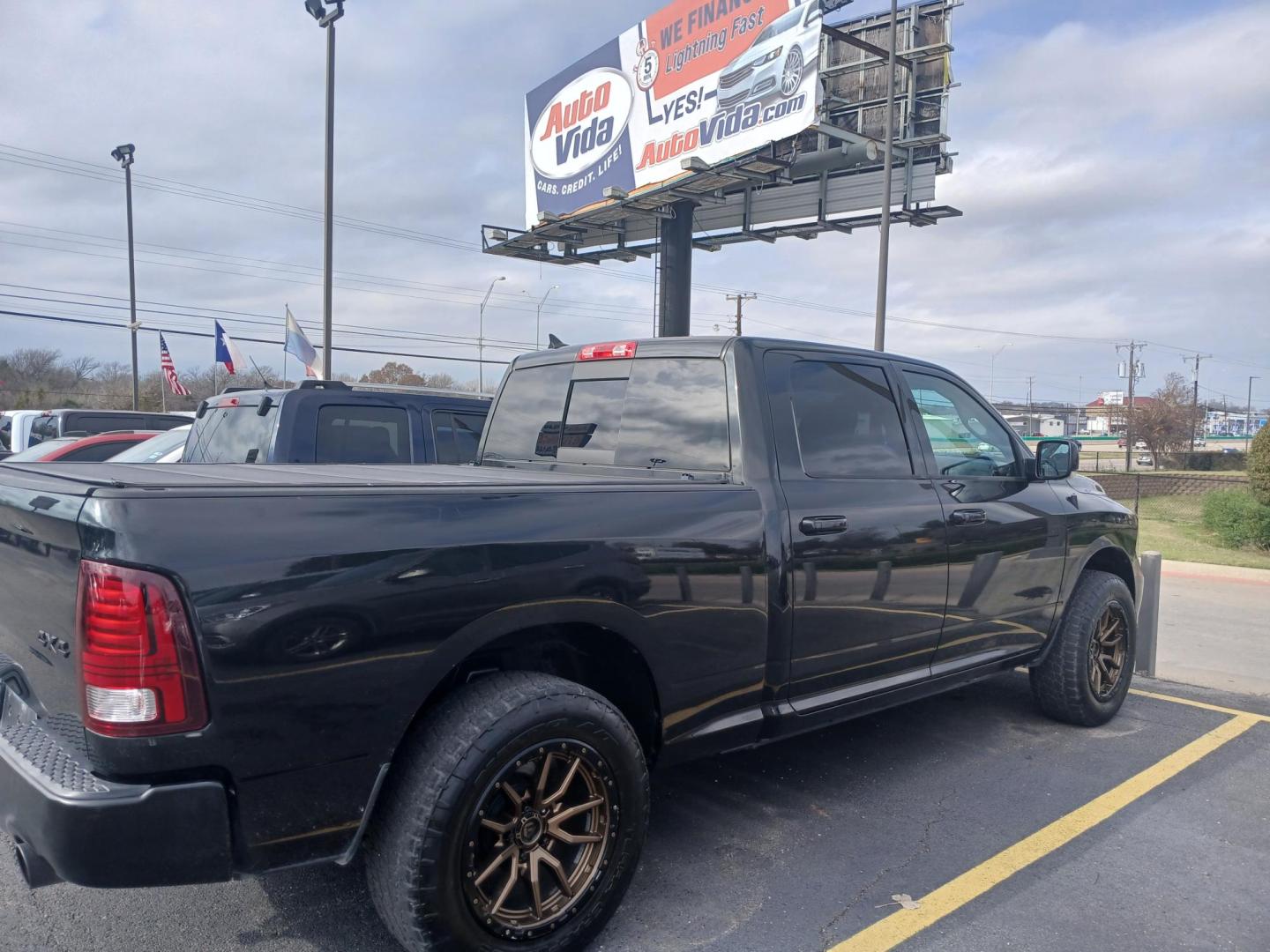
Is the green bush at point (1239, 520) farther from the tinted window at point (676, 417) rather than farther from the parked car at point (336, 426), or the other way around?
the tinted window at point (676, 417)

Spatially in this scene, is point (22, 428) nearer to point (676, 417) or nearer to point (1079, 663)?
point (676, 417)

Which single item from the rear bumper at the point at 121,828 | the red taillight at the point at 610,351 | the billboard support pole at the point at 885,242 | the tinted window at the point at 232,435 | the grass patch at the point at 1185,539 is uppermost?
the billboard support pole at the point at 885,242

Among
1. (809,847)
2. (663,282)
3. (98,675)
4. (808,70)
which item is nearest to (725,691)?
(809,847)

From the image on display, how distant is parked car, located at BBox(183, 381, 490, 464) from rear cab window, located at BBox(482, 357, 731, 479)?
6.39ft

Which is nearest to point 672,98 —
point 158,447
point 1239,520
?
point 1239,520

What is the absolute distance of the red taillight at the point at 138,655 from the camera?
209 cm

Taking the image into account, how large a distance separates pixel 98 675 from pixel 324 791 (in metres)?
0.60

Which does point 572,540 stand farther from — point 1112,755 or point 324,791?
point 1112,755

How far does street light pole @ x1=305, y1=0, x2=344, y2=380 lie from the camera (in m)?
15.0

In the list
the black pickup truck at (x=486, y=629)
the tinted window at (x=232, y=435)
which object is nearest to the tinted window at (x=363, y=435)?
the tinted window at (x=232, y=435)

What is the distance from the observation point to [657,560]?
9.86 ft

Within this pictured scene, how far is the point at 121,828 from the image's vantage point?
2094 mm

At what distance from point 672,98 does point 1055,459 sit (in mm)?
19904

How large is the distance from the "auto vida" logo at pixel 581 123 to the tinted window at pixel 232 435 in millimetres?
19534
